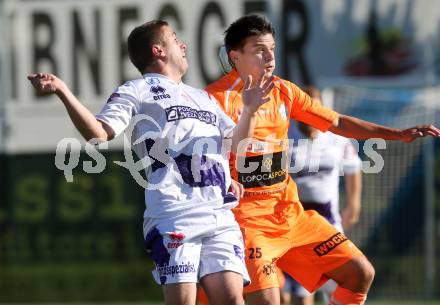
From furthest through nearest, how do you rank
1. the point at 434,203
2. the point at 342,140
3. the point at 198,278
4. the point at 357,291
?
the point at 434,203 → the point at 342,140 → the point at 357,291 → the point at 198,278

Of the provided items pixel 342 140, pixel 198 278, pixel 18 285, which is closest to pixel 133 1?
pixel 18 285

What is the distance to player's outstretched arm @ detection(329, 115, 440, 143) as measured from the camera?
5727 mm

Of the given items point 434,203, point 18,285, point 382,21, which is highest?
point 382,21

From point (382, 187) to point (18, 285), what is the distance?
5.01m

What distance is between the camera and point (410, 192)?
13156 mm

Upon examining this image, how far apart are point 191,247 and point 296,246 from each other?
3.60ft

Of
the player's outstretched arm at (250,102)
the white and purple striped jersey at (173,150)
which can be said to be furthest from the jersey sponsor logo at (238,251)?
the player's outstretched arm at (250,102)

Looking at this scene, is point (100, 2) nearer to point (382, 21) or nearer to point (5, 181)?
point (5, 181)

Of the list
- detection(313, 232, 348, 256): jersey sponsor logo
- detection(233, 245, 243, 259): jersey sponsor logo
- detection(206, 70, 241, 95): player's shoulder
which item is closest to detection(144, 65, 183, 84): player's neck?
detection(206, 70, 241, 95): player's shoulder

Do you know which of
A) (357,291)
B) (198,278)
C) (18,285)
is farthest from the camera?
(18,285)

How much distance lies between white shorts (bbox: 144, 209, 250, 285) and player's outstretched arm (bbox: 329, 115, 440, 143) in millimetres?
1236

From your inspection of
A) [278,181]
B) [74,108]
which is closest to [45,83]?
[74,108]

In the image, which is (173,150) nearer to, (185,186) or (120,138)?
(185,186)

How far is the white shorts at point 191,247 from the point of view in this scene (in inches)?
196
